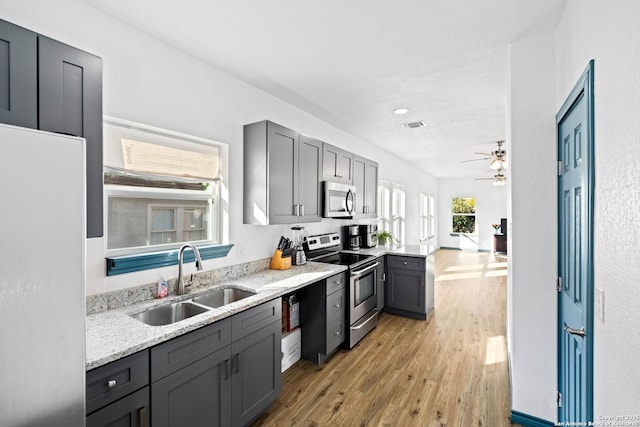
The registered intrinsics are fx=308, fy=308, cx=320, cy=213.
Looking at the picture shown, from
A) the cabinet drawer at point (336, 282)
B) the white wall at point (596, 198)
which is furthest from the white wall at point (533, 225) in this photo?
the cabinet drawer at point (336, 282)

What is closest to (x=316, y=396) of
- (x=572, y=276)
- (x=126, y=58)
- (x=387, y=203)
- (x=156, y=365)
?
(x=156, y=365)

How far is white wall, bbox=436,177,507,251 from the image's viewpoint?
399 inches

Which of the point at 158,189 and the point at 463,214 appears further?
the point at 463,214

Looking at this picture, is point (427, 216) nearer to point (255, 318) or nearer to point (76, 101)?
point (255, 318)

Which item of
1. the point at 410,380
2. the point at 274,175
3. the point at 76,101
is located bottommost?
the point at 410,380

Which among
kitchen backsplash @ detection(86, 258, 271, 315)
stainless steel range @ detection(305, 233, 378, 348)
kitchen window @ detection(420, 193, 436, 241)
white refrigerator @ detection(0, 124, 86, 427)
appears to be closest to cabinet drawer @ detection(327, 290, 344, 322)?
stainless steel range @ detection(305, 233, 378, 348)

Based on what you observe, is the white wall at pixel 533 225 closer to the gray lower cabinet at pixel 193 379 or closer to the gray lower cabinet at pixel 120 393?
the gray lower cabinet at pixel 193 379

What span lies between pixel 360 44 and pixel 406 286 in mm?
3117

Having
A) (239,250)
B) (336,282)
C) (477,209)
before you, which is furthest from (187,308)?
(477,209)

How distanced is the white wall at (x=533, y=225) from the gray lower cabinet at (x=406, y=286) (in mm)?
1944

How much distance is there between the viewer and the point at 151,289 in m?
2.07

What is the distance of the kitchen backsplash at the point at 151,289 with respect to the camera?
180cm

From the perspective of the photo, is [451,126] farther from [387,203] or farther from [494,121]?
[387,203]

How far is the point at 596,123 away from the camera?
1.25 meters
